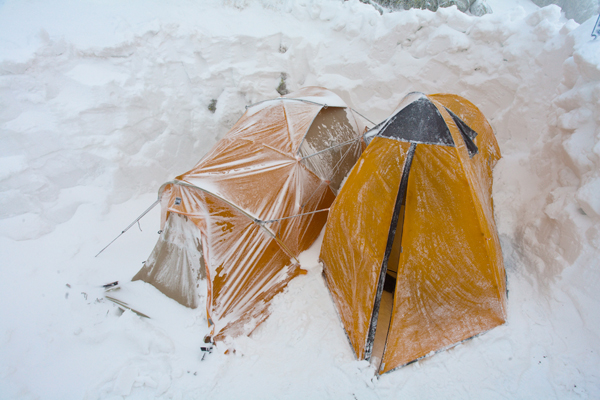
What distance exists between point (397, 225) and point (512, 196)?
1.91 m

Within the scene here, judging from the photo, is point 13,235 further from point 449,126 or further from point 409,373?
point 449,126

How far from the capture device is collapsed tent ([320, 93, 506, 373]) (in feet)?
8.87

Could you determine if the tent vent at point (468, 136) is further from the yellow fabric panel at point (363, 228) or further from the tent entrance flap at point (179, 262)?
the tent entrance flap at point (179, 262)

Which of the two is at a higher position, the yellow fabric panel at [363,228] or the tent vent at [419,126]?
the tent vent at [419,126]

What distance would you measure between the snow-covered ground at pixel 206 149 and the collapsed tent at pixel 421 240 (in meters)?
0.25

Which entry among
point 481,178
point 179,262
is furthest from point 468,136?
point 179,262

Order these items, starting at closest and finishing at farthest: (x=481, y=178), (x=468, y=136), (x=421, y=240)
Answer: (x=421, y=240) < (x=468, y=136) < (x=481, y=178)

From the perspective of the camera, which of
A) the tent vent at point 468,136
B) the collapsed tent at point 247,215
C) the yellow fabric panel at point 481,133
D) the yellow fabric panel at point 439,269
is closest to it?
the yellow fabric panel at point 439,269

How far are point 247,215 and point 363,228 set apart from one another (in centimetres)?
130

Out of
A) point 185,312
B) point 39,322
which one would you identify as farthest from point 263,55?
point 39,322

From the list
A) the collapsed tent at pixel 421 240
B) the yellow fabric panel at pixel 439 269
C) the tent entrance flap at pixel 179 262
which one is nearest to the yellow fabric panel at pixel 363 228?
the collapsed tent at pixel 421 240

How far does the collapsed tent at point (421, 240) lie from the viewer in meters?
2.71

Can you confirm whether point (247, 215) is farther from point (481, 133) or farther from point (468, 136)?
point (481, 133)

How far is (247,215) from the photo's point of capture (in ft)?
11.0
